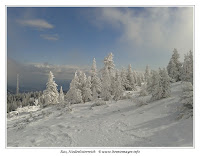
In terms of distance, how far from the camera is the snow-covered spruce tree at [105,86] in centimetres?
2125

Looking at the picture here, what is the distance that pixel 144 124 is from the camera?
802 cm

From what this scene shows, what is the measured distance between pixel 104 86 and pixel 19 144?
52.8 feet

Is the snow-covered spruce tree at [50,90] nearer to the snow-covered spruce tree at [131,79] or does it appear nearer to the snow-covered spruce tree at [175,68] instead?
the snow-covered spruce tree at [131,79]

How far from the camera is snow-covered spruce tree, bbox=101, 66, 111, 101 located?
2125 centimetres

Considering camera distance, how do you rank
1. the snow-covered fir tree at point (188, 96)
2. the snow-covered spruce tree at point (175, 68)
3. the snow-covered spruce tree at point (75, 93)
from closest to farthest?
the snow-covered fir tree at point (188, 96) → the snow-covered spruce tree at point (75, 93) → the snow-covered spruce tree at point (175, 68)

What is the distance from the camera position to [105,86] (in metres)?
22.6

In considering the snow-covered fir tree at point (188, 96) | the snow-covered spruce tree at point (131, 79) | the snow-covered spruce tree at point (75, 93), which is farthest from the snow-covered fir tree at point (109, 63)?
the snow-covered fir tree at point (188, 96)

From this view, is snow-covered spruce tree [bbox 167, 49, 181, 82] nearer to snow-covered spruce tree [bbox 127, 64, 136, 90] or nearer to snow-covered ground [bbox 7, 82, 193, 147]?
snow-covered spruce tree [bbox 127, 64, 136, 90]

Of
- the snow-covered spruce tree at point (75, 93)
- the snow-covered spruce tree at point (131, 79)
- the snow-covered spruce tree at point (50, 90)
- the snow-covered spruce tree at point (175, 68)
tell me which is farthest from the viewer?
the snow-covered spruce tree at point (131, 79)

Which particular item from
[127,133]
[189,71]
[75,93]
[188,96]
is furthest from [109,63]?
[127,133]

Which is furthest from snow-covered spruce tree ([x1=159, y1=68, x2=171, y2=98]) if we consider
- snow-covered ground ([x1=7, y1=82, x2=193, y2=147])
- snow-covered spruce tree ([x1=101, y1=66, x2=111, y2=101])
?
snow-covered spruce tree ([x1=101, y1=66, x2=111, y2=101])

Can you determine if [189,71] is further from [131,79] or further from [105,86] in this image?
[131,79]
